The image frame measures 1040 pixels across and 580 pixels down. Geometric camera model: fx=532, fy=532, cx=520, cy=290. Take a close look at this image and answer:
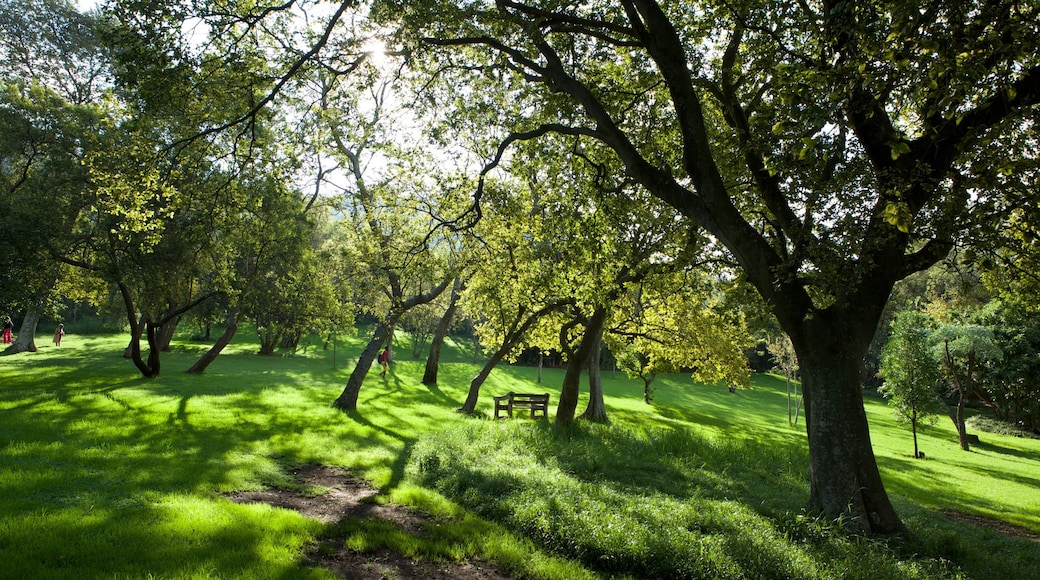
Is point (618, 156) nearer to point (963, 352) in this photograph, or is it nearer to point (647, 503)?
point (647, 503)

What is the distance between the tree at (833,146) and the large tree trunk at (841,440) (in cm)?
2

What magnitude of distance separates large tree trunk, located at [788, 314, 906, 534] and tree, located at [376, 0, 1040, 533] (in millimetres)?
20

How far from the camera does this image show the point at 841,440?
773 centimetres

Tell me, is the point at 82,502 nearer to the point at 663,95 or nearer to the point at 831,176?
the point at 831,176

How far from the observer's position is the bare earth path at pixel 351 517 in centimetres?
570

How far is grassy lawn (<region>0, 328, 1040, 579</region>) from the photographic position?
18.7ft

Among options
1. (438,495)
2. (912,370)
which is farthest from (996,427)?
(438,495)

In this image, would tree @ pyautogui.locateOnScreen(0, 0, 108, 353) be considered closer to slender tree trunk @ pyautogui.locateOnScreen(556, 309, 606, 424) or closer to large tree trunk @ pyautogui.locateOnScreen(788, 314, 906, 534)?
slender tree trunk @ pyautogui.locateOnScreen(556, 309, 606, 424)

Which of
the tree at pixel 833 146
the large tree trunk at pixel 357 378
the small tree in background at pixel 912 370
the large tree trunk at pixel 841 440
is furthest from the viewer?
the small tree in background at pixel 912 370

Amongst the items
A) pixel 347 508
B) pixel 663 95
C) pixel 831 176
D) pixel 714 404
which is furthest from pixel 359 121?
pixel 714 404

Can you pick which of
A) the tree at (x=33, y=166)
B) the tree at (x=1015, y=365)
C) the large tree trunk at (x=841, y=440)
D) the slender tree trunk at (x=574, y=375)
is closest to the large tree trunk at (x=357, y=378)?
the slender tree trunk at (x=574, y=375)

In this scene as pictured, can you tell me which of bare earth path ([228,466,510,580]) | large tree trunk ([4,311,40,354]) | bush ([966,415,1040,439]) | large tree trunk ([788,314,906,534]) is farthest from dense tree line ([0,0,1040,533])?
bush ([966,415,1040,439])

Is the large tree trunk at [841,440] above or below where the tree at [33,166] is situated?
below

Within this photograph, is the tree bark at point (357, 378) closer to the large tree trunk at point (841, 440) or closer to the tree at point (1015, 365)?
the large tree trunk at point (841, 440)
